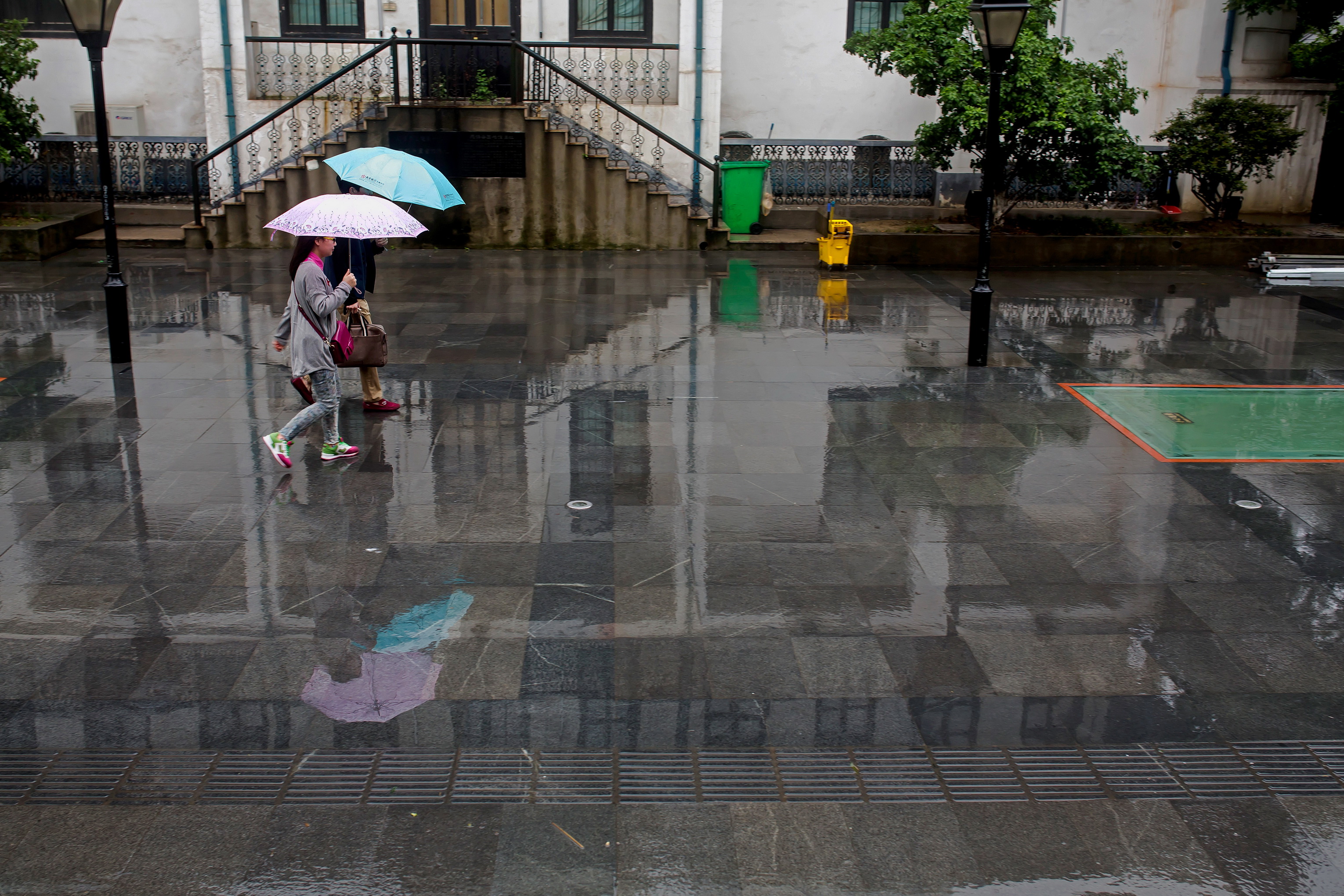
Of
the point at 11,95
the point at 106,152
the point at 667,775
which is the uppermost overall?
the point at 11,95

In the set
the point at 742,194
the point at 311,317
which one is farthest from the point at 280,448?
the point at 742,194

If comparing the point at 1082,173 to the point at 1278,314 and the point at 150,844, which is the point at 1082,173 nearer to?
the point at 1278,314

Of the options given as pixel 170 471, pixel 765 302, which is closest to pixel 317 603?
pixel 170 471

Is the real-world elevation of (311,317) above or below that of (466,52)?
below

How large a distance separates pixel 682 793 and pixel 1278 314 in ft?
43.0

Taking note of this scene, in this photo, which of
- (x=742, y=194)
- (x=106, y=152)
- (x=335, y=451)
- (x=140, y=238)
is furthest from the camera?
(x=742, y=194)

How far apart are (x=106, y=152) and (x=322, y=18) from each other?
33.9 feet

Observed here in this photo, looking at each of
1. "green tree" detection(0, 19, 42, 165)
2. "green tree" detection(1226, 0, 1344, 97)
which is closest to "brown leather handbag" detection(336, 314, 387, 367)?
"green tree" detection(0, 19, 42, 165)

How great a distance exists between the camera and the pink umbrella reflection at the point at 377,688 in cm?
578

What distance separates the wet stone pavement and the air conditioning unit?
9.59m

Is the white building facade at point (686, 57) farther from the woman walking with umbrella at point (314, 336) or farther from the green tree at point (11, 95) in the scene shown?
the woman walking with umbrella at point (314, 336)

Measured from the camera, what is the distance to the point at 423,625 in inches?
261

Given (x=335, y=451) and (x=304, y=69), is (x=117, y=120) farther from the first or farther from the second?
(x=335, y=451)

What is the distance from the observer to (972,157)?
67.8 ft
